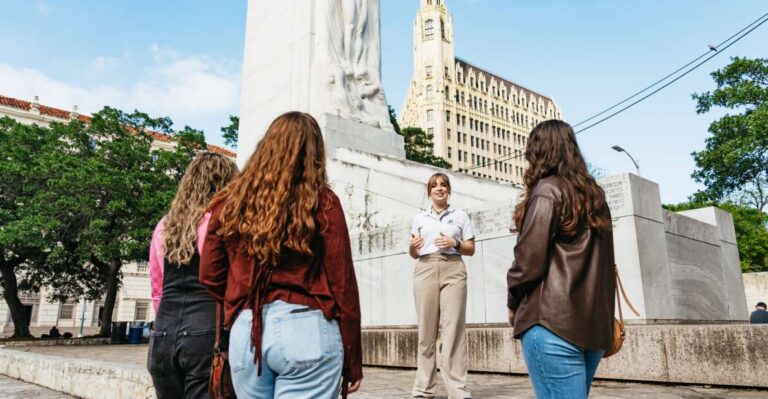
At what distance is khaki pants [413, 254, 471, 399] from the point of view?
3.68 m

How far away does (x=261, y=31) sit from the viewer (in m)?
13.7

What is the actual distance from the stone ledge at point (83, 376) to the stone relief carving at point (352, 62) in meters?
7.27

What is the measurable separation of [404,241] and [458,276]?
10.1ft

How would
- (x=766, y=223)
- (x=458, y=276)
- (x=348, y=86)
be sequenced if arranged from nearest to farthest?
(x=458, y=276) → (x=348, y=86) → (x=766, y=223)

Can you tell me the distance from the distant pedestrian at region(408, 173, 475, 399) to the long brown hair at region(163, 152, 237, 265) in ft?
6.13

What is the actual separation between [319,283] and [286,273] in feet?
0.39

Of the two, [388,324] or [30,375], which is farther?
[388,324]

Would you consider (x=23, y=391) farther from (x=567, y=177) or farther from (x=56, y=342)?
(x=56, y=342)

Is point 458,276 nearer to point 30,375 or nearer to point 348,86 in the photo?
point 30,375

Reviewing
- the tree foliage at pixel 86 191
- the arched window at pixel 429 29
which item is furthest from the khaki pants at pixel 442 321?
the arched window at pixel 429 29

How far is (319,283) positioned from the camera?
1.82 meters

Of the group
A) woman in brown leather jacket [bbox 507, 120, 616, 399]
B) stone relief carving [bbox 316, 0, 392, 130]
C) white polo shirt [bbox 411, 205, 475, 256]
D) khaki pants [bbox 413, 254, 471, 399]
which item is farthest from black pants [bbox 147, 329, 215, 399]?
stone relief carving [bbox 316, 0, 392, 130]

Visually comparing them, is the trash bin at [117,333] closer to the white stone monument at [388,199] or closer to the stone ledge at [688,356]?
the white stone monument at [388,199]

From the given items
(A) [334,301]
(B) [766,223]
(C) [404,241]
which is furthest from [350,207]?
(B) [766,223]
